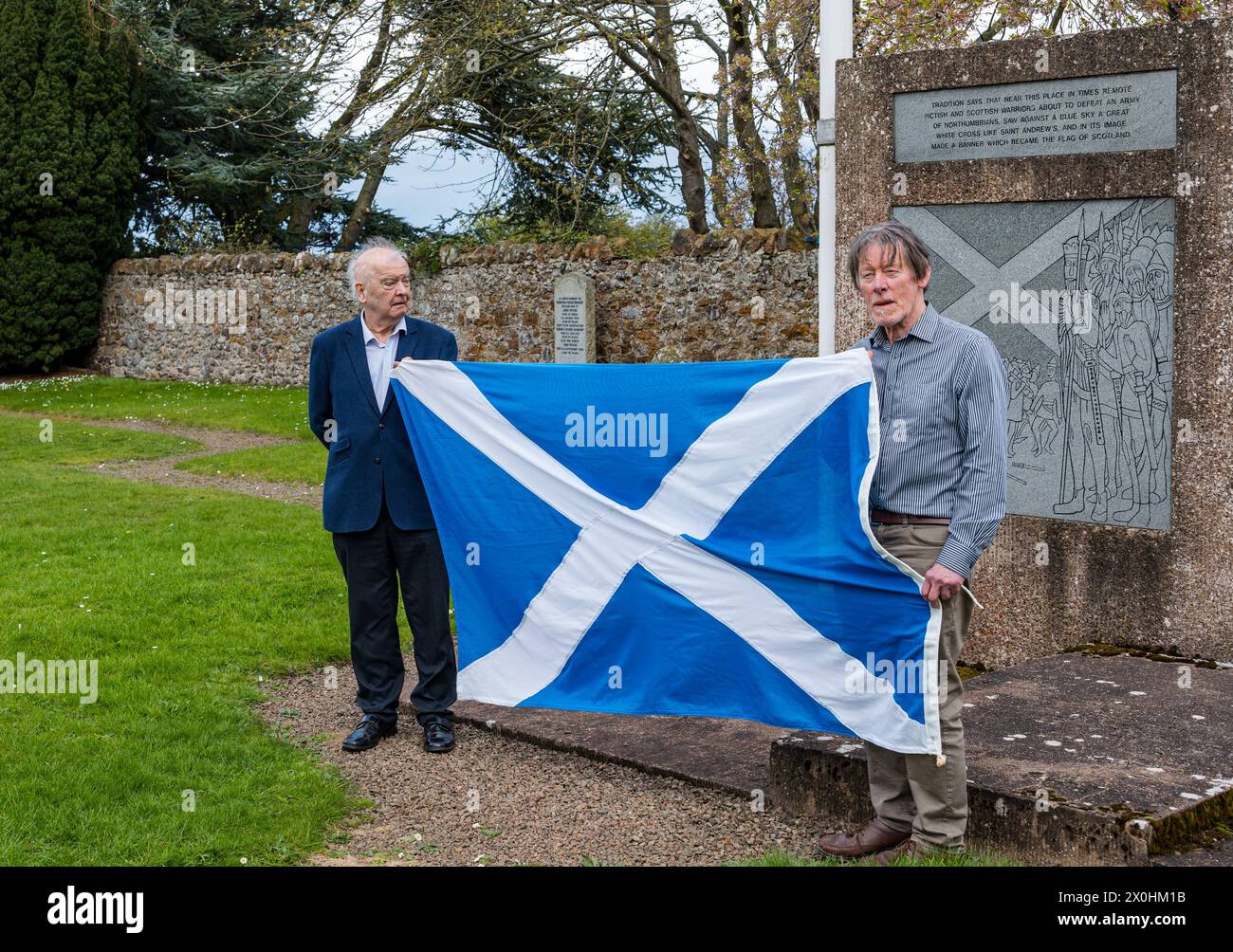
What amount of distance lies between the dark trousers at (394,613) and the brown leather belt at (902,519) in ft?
7.40

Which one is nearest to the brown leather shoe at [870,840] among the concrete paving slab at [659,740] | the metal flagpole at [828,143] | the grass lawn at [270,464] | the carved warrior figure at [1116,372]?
the concrete paving slab at [659,740]

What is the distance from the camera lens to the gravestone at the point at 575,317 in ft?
56.4

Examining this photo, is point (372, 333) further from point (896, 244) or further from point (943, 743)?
point (943, 743)

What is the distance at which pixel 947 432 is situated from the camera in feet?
13.3

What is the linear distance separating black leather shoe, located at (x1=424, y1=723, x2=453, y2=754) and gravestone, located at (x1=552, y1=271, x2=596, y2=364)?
11568 millimetres

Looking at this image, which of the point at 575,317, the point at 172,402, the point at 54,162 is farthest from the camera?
the point at 54,162

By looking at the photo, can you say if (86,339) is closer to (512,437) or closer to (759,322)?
(759,322)

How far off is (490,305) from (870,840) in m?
15.5

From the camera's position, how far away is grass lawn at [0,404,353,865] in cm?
465

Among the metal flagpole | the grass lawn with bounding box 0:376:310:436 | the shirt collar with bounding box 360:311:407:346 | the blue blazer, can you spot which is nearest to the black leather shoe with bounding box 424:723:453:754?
the blue blazer

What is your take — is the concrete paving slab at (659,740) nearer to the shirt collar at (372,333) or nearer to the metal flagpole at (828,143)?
the shirt collar at (372,333)

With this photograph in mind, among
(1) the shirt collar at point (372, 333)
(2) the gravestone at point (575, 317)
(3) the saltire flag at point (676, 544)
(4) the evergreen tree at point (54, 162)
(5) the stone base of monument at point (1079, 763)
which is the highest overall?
(4) the evergreen tree at point (54, 162)

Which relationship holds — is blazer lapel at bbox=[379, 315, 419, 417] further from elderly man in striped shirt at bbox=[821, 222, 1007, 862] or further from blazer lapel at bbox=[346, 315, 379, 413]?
elderly man in striped shirt at bbox=[821, 222, 1007, 862]

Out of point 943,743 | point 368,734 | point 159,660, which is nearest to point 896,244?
point 943,743
